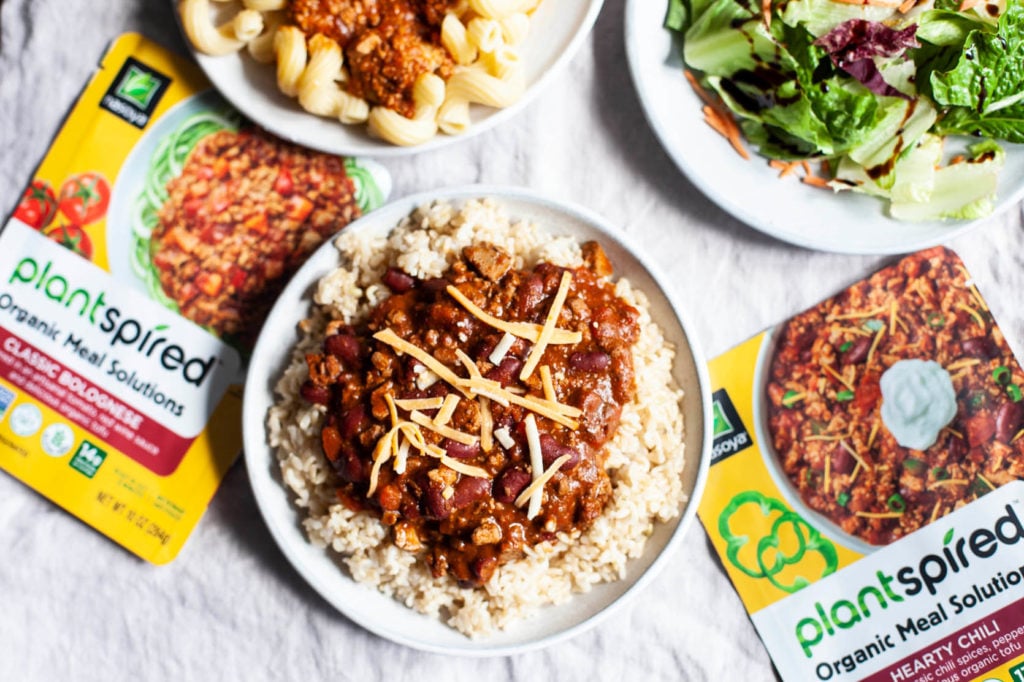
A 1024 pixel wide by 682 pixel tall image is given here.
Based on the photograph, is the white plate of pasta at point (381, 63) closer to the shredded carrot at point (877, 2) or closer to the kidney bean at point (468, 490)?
the shredded carrot at point (877, 2)

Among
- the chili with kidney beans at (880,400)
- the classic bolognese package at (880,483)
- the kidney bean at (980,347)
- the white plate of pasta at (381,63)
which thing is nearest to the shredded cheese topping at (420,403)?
the white plate of pasta at (381,63)

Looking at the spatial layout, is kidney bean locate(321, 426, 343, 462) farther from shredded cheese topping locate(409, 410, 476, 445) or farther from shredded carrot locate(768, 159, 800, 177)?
shredded carrot locate(768, 159, 800, 177)

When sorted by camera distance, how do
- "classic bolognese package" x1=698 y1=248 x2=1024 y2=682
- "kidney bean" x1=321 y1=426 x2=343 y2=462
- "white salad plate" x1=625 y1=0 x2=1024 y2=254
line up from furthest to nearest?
"classic bolognese package" x1=698 y1=248 x2=1024 y2=682 < "white salad plate" x1=625 y1=0 x2=1024 y2=254 < "kidney bean" x1=321 y1=426 x2=343 y2=462

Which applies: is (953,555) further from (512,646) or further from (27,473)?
(27,473)

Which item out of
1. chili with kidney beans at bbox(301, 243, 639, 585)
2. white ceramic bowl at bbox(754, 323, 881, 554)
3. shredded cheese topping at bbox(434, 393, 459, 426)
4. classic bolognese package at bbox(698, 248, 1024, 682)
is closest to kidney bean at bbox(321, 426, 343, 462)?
chili with kidney beans at bbox(301, 243, 639, 585)

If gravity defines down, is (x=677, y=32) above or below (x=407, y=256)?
above

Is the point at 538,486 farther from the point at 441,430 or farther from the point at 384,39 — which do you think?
the point at 384,39

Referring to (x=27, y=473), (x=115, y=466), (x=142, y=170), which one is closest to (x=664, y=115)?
(x=142, y=170)
